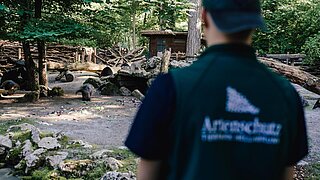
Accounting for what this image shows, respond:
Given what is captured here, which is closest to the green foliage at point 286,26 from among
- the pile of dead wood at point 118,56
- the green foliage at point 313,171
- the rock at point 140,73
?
the pile of dead wood at point 118,56

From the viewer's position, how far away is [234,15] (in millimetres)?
1173

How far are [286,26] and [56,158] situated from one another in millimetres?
16373

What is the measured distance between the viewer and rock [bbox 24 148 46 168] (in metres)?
5.18

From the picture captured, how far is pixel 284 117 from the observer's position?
1.21 m

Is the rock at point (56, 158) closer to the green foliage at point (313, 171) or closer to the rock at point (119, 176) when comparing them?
the rock at point (119, 176)

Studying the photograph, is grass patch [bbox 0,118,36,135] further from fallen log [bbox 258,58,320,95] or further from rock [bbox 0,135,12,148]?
fallen log [bbox 258,58,320,95]

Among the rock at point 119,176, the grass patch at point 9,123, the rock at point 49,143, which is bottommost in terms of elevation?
the grass patch at point 9,123

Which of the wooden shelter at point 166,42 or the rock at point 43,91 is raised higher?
the wooden shelter at point 166,42

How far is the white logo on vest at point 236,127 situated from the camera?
1140mm

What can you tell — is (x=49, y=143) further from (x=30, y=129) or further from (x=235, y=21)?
(x=235, y=21)

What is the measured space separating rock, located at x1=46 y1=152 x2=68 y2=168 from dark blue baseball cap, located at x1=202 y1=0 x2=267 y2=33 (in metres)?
4.17

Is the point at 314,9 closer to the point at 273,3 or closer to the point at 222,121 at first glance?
the point at 273,3

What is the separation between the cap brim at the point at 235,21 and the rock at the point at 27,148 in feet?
15.9

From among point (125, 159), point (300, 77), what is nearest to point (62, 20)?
point (125, 159)
